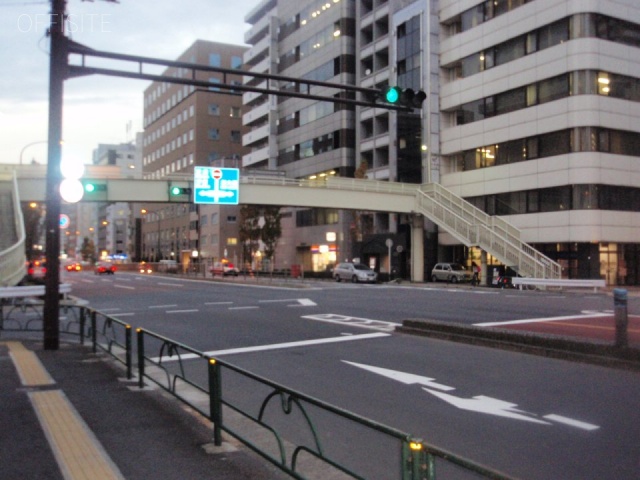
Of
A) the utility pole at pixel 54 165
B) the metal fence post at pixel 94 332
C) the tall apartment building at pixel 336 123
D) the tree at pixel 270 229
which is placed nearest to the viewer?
the metal fence post at pixel 94 332

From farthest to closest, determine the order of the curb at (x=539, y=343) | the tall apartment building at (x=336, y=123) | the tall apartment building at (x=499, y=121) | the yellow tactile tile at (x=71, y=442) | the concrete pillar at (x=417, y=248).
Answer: the tall apartment building at (x=336, y=123), the concrete pillar at (x=417, y=248), the tall apartment building at (x=499, y=121), the curb at (x=539, y=343), the yellow tactile tile at (x=71, y=442)

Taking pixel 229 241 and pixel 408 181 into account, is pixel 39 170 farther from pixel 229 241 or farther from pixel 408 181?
pixel 229 241

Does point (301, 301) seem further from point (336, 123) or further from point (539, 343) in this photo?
point (336, 123)

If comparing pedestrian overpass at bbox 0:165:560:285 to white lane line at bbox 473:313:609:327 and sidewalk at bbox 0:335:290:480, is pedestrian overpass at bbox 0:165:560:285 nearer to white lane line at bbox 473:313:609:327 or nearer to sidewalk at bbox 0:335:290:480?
white lane line at bbox 473:313:609:327

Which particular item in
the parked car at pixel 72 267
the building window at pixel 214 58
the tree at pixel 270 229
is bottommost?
the parked car at pixel 72 267

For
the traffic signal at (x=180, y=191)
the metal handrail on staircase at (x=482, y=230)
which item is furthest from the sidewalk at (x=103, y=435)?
the metal handrail on staircase at (x=482, y=230)

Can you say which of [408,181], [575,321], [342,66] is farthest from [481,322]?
[342,66]

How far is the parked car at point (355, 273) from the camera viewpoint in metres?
47.6

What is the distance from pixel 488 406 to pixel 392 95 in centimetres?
861

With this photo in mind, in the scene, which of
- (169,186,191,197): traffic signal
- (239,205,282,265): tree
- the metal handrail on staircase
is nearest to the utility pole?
(169,186,191,197): traffic signal

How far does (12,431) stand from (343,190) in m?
37.9

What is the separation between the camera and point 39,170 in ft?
123

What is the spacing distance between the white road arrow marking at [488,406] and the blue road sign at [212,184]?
103 feet

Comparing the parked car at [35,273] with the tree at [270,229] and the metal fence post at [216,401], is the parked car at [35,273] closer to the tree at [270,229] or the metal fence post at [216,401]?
the tree at [270,229]
